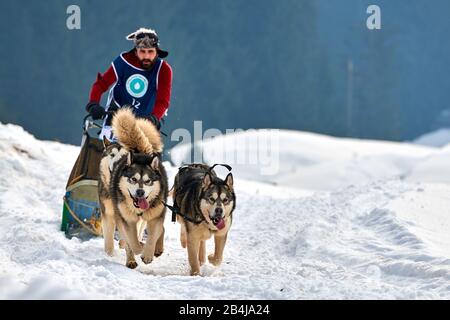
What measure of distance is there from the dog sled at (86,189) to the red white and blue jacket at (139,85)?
42cm

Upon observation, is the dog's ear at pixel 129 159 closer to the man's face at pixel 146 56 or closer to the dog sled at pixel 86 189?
the man's face at pixel 146 56

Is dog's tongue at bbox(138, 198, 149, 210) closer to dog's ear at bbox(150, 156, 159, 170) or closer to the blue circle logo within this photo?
dog's ear at bbox(150, 156, 159, 170)

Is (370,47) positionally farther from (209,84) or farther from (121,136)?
(121,136)

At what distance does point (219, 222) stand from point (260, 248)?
213 centimetres

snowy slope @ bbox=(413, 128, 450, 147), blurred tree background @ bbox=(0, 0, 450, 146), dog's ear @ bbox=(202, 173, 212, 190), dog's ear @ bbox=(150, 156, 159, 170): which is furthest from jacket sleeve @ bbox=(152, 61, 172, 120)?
snowy slope @ bbox=(413, 128, 450, 147)

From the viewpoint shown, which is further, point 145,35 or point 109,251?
point 145,35

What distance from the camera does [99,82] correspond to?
6.41 meters

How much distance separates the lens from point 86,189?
21.7 ft

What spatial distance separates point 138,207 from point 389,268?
6.80 ft

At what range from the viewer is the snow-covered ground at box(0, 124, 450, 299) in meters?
4.26

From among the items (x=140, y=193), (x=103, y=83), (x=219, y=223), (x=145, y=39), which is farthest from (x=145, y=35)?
(x=219, y=223)

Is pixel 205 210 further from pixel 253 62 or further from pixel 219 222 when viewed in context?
pixel 253 62

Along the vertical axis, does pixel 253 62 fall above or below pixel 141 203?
above
